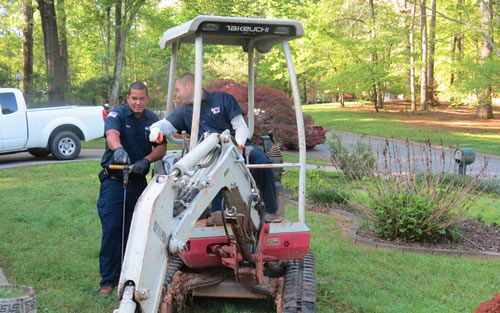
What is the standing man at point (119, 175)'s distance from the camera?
5.29 metres

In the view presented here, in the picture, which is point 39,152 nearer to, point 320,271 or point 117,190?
point 117,190

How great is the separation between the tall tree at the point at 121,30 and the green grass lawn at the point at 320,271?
1297 cm

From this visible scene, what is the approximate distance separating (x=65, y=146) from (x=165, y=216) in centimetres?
1403

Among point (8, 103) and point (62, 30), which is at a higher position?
point (62, 30)

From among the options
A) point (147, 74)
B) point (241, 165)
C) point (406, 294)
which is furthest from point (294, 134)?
point (147, 74)

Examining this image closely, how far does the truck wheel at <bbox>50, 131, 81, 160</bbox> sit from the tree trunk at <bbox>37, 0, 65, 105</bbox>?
25.4ft

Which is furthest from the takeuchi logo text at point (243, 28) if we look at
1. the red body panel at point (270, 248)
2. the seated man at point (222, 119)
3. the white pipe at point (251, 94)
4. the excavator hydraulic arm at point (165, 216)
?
the red body panel at point (270, 248)

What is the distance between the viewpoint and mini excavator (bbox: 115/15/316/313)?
2.29m

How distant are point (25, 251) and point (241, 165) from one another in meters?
4.14

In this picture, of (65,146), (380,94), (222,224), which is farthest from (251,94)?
(380,94)

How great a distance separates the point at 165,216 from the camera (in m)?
2.24

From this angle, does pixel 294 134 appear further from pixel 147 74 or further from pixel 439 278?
pixel 147 74

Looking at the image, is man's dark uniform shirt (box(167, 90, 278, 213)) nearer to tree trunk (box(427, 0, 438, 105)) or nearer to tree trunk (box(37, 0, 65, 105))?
tree trunk (box(37, 0, 65, 105))

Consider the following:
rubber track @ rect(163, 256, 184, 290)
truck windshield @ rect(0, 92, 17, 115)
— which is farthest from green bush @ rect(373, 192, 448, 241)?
truck windshield @ rect(0, 92, 17, 115)
